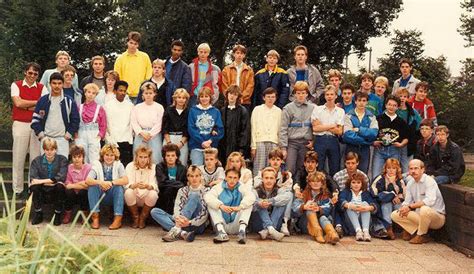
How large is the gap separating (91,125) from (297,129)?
113 inches

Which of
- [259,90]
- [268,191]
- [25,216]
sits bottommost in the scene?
[268,191]

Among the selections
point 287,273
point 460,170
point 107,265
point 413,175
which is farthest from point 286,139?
point 107,265

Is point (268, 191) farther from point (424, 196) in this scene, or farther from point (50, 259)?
point (50, 259)

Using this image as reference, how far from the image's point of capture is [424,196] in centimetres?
785

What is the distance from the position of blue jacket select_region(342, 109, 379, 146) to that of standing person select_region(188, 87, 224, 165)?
177 centimetres

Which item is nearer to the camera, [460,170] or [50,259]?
[50,259]

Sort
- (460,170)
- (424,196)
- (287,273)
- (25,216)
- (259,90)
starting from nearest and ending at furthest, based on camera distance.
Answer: (25,216)
(287,273)
(424,196)
(460,170)
(259,90)

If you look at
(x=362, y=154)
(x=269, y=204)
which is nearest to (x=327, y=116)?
(x=362, y=154)

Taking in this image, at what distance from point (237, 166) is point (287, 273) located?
2275mm

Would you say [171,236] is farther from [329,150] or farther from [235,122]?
[329,150]

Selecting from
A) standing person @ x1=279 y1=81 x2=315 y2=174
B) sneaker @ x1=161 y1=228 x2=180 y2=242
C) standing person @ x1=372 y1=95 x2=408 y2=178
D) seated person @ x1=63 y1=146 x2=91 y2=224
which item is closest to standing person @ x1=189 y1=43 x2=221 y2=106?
standing person @ x1=279 y1=81 x2=315 y2=174

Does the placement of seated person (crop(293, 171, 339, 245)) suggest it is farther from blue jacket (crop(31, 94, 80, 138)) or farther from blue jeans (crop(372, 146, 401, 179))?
blue jacket (crop(31, 94, 80, 138))

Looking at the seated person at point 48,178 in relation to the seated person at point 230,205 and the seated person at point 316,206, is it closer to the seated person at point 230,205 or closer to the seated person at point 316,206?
the seated person at point 230,205

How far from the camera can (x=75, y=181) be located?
26.7 feet
